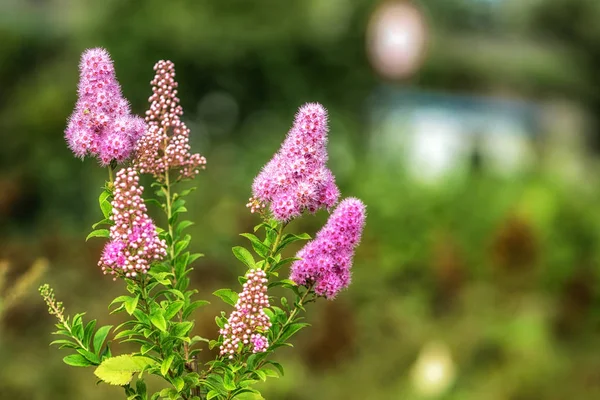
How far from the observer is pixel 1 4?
1805 centimetres

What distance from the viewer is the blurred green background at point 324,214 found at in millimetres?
6426

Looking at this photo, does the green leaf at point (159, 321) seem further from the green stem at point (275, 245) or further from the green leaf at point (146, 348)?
the green stem at point (275, 245)

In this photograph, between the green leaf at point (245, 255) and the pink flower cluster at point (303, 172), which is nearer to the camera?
the pink flower cluster at point (303, 172)

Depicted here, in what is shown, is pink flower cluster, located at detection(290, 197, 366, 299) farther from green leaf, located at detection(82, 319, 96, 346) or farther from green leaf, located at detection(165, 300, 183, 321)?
green leaf, located at detection(82, 319, 96, 346)

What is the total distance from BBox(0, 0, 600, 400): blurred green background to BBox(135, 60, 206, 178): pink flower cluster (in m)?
0.94

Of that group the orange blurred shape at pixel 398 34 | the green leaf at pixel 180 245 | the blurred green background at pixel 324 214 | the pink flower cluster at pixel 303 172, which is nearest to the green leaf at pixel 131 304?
the green leaf at pixel 180 245

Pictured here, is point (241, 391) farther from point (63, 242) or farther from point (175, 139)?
point (63, 242)

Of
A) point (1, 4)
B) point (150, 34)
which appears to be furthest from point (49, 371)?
point (1, 4)

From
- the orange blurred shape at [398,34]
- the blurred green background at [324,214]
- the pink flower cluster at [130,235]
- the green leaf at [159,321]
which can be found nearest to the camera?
the pink flower cluster at [130,235]

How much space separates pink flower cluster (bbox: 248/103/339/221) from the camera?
6.07 ft

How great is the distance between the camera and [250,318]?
188 cm

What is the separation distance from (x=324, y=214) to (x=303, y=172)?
6992 millimetres

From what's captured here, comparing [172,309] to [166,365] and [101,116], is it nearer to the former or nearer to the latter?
[166,365]

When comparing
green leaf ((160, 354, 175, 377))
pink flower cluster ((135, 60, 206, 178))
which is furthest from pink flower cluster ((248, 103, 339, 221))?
green leaf ((160, 354, 175, 377))
